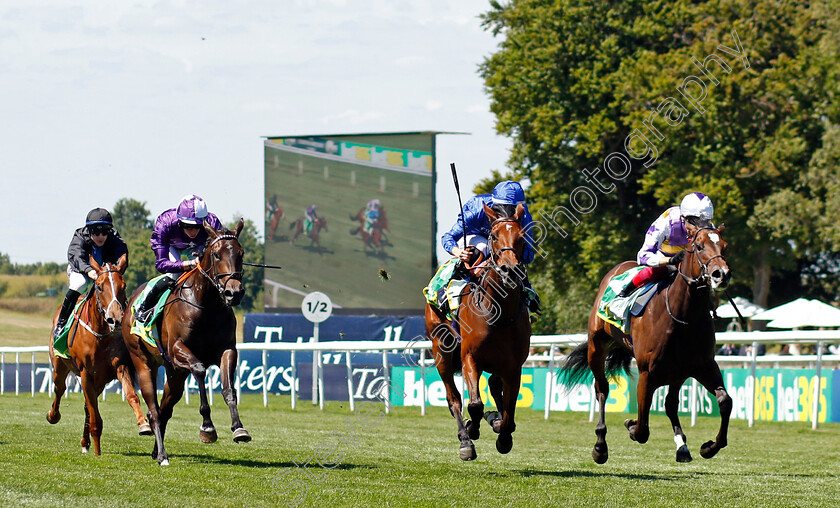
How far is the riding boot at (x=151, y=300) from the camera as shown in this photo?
9.27m

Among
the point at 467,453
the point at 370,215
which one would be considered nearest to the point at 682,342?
the point at 467,453

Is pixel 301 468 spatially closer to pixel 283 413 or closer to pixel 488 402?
pixel 283 413

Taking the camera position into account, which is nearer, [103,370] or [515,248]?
[515,248]

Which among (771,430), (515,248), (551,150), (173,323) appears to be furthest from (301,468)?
(551,150)

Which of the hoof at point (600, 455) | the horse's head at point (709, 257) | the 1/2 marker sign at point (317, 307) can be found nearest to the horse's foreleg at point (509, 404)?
the hoof at point (600, 455)

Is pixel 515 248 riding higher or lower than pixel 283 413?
higher

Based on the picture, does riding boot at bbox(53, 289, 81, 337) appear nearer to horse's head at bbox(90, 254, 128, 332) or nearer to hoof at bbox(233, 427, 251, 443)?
horse's head at bbox(90, 254, 128, 332)

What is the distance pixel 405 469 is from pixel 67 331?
165 inches

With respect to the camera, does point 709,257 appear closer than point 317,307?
Yes

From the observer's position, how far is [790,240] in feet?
91.1

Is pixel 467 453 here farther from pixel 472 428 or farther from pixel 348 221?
pixel 348 221

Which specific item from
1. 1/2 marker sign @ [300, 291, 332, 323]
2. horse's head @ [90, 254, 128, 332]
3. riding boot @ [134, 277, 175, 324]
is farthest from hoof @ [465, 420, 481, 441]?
1/2 marker sign @ [300, 291, 332, 323]

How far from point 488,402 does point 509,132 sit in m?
13.3

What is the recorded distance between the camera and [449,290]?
9.10 meters
